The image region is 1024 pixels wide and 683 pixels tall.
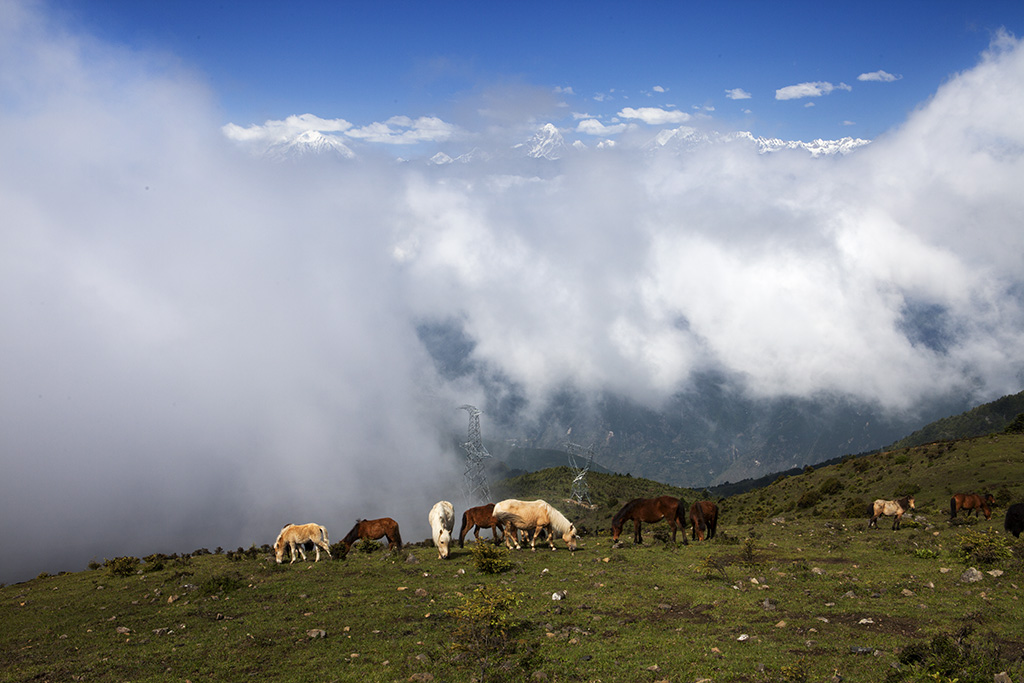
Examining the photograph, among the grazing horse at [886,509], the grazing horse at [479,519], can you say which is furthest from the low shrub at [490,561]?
the grazing horse at [886,509]

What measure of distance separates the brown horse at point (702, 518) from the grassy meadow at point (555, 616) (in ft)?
3.79

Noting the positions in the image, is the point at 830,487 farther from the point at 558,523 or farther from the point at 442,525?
the point at 442,525

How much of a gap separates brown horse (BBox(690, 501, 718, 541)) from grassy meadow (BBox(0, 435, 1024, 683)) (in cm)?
116

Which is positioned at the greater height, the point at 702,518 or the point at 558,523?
the point at 558,523

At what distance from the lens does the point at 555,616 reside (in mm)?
14672

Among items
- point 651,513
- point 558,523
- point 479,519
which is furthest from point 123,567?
point 651,513

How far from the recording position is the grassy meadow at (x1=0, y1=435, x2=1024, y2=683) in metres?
11.4

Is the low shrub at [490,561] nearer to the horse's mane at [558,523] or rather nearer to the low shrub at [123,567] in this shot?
the horse's mane at [558,523]

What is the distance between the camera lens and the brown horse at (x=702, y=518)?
26062mm

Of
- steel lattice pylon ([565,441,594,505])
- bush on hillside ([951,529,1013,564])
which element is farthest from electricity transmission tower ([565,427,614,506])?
bush on hillside ([951,529,1013,564])

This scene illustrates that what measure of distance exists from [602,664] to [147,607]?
15281mm

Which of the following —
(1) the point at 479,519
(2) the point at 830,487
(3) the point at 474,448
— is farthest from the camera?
(3) the point at 474,448

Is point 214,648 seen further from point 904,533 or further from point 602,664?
point 904,533

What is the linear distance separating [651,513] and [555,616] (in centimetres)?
1240
